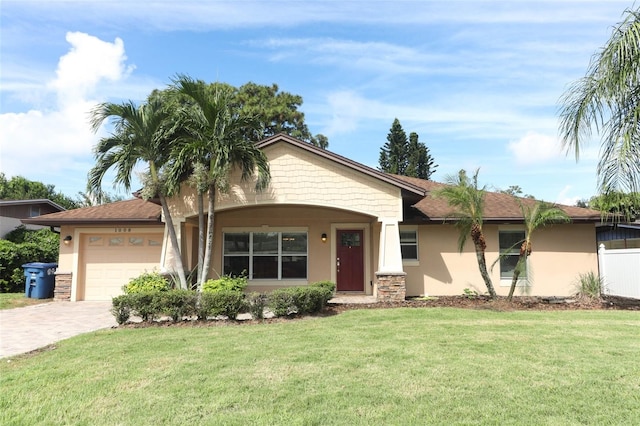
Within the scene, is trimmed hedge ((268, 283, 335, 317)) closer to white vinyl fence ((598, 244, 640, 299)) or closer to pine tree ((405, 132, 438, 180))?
white vinyl fence ((598, 244, 640, 299))

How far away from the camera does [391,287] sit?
12.1 metres

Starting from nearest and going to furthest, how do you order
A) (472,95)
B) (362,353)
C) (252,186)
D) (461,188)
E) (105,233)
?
(362,353)
(461,188)
(252,186)
(472,95)
(105,233)

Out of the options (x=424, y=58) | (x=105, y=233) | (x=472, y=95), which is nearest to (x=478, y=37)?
(x=424, y=58)

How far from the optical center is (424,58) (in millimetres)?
12641

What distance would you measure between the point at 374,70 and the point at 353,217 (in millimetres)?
5037

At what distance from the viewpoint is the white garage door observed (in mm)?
14566

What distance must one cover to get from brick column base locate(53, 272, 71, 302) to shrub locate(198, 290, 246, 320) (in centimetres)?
758

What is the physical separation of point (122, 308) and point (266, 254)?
6.39 metres

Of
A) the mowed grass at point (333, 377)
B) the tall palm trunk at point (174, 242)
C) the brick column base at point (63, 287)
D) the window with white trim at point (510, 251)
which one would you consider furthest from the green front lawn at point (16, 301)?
the window with white trim at point (510, 251)

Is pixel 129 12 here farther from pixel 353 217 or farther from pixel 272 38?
pixel 353 217

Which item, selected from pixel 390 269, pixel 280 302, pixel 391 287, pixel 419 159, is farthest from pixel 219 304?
pixel 419 159

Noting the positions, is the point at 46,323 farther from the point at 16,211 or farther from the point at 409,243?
the point at 16,211

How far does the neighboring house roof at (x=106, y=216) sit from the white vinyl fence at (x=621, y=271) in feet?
48.4

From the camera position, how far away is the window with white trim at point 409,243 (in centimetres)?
1427
